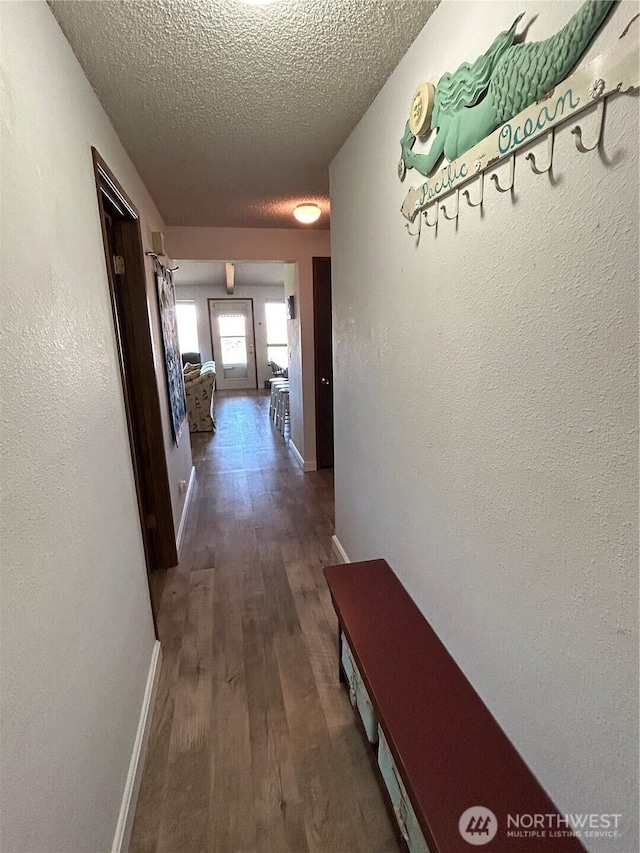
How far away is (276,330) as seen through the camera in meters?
9.91

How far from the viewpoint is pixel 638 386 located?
2.04 feet

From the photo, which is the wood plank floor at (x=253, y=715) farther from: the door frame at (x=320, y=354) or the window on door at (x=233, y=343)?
the window on door at (x=233, y=343)

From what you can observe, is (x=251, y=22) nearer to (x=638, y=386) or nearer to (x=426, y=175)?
(x=426, y=175)

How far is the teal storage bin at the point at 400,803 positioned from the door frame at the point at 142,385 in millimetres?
1303

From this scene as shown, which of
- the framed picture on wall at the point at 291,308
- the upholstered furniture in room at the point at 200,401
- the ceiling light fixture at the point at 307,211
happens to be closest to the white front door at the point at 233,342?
the upholstered furniture in room at the point at 200,401

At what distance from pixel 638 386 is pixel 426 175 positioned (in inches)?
37.2

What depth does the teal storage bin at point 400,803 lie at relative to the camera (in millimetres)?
1003

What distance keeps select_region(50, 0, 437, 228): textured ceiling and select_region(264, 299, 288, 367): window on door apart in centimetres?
758

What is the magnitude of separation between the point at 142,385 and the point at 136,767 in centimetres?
177

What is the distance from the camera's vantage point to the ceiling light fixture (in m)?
2.89

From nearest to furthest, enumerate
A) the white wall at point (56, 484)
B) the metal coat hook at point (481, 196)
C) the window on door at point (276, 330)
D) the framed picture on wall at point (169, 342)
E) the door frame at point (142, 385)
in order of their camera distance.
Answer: the white wall at point (56, 484) → the metal coat hook at point (481, 196) → the door frame at point (142, 385) → the framed picture on wall at point (169, 342) → the window on door at point (276, 330)

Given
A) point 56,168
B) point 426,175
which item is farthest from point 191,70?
point 426,175

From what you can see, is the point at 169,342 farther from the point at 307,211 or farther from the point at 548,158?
the point at 548,158

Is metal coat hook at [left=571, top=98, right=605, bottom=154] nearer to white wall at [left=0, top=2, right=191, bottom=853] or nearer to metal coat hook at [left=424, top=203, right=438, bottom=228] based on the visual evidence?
metal coat hook at [left=424, top=203, right=438, bottom=228]
